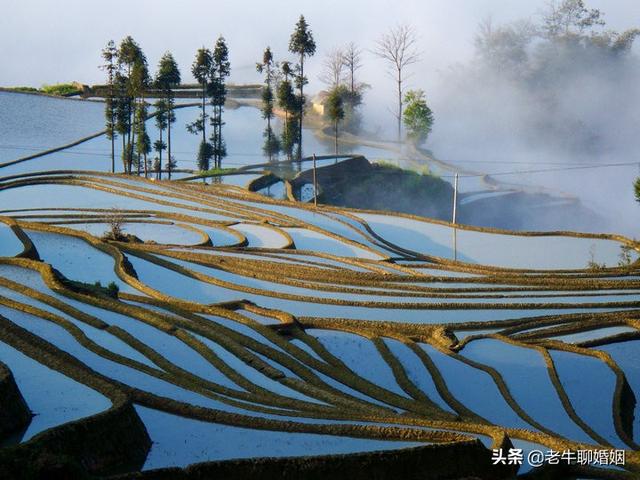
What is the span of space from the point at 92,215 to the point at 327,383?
17.2m

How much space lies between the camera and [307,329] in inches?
821

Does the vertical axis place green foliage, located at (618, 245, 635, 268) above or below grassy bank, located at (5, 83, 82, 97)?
below

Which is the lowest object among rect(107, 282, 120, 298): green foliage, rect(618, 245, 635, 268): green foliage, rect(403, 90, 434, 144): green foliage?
rect(618, 245, 635, 268): green foliage

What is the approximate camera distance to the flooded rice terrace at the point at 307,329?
1314 centimetres

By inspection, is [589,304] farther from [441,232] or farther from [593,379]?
[441,232]

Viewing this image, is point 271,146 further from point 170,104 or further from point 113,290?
point 113,290

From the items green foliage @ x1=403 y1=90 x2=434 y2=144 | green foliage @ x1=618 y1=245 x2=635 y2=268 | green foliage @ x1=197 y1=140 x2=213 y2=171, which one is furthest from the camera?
green foliage @ x1=403 y1=90 x2=434 y2=144

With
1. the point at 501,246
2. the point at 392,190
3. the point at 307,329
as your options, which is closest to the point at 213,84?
the point at 392,190

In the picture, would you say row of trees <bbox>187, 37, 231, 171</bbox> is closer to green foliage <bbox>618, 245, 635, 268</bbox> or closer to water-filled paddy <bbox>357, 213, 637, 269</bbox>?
water-filled paddy <bbox>357, 213, 637, 269</bbox>

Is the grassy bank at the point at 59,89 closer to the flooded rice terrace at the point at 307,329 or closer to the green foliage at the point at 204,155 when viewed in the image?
the green foliage at the point at 204,155

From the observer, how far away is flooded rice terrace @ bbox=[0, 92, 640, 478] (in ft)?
43.1

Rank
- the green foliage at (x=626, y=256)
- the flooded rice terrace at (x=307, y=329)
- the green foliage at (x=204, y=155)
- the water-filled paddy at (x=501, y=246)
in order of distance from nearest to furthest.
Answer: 1. the flooded rice terrace at (x=307, y=329)
2. the water-filled paddy at (x=501, y=246)
3. the green foliage at (x=626, y=256)
4. the green foliage at (x=204, y=155)

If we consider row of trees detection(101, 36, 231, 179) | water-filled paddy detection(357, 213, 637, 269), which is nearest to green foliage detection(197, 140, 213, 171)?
row of trees detection(101, 36, 231, 179)

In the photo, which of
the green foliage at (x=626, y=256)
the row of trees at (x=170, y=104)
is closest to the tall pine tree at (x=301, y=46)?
the row of trees at (x=170, y=104)
